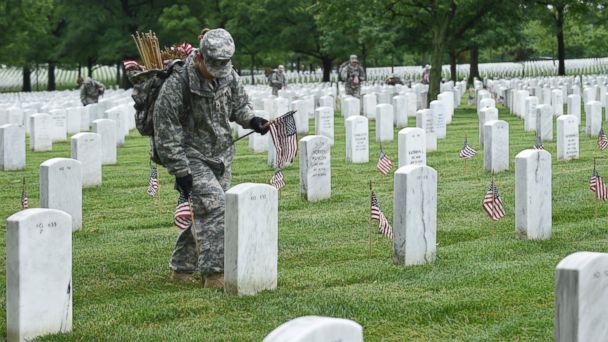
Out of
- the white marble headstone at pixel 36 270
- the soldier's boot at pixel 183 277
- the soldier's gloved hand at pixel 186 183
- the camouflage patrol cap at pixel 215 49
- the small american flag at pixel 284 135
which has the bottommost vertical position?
the soldier's boot at pixel 183 277

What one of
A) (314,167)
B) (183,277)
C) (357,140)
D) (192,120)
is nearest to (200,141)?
(192,120)

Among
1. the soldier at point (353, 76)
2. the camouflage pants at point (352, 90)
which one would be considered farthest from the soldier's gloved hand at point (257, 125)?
the camouflage pants at point (352, 90)

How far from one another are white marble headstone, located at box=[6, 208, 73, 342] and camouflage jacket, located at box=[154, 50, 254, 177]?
1493 mm

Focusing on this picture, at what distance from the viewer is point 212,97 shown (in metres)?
8.99

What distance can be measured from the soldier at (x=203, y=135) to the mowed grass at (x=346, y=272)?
1.30 feet

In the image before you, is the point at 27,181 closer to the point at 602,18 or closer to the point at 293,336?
the point at 293,336

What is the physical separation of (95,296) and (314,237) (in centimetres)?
309

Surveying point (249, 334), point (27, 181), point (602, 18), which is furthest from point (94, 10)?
point (249, 334)

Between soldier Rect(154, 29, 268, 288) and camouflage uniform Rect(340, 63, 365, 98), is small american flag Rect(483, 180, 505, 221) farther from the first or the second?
camouflage uniform Rect(340, 63, 365, 98)

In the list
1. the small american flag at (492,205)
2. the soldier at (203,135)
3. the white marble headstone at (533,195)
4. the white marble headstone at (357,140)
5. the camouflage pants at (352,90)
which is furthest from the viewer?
the camouflage pants at (352,90)

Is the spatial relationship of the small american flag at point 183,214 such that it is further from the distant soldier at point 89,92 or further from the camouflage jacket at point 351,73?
the camouflage jacket at point 351,73

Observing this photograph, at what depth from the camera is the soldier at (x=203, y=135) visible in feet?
28.8

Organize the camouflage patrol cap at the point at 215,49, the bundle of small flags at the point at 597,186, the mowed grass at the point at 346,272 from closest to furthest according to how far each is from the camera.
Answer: the mowed grass at the point at 346,272 → the camouflage patrol cap at the point at 215,49 → the bundle of small flags at the point at 597,186

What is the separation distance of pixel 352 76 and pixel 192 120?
25852 mm
